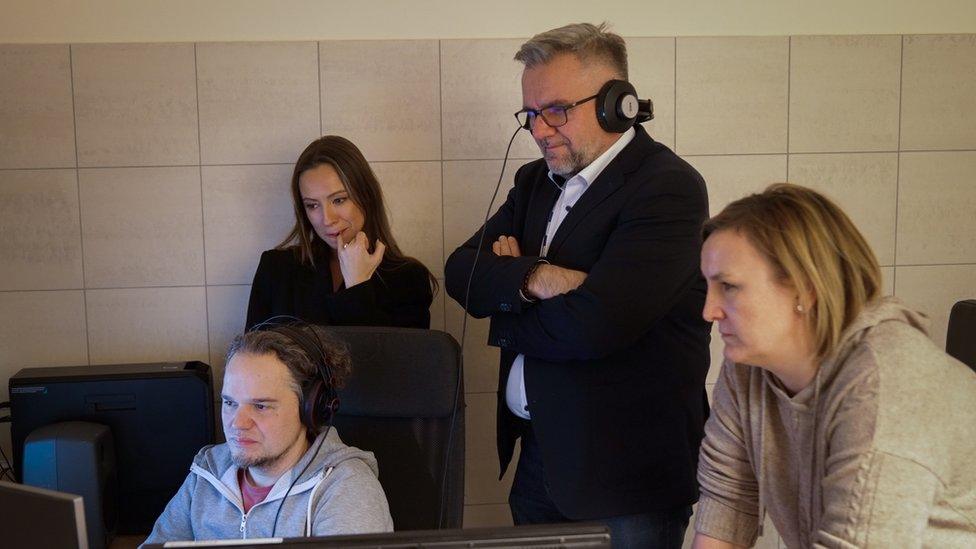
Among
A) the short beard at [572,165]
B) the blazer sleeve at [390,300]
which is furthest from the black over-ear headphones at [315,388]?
the short beard at [572,165]

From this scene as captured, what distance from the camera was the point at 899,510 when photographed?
1.11 metres

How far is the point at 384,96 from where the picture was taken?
2.76m

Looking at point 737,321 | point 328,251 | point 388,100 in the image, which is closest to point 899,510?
point 737,321

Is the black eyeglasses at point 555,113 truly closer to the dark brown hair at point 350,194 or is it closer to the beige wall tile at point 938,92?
the dark brown hair at point 350,194

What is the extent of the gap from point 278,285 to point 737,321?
61.4 inches

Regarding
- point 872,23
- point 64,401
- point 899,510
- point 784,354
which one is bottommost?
point 64,401

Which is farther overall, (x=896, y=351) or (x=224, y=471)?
(x=224, y=471)

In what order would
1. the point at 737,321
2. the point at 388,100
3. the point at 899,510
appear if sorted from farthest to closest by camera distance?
the point at 388,100
the point at 737,321
the point at 899,510

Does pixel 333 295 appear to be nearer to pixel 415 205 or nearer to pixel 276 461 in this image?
pixel 415 205

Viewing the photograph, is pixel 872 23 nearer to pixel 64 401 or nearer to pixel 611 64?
pixel 611 64

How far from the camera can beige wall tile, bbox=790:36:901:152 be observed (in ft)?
9.32

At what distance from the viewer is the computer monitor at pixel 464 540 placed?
0.90m

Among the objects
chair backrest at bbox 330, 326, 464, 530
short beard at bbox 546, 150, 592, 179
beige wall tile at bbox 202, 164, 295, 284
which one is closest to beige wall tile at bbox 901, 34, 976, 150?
short beard at bbox 546, 150, 592, 179

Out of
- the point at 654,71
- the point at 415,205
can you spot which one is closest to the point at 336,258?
the point at 415,205
